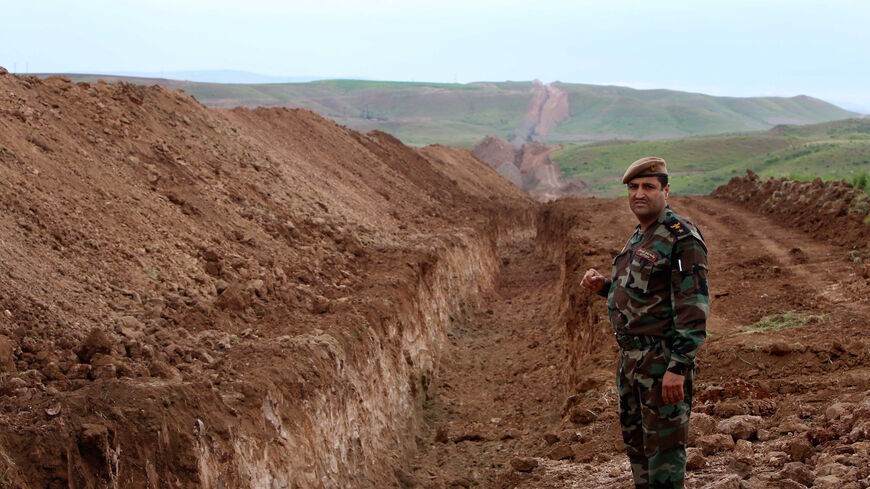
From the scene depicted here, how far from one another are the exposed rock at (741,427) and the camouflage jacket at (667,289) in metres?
2.01

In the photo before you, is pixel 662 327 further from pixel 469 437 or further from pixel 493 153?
pixel 493 153

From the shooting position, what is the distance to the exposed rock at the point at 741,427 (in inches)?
253

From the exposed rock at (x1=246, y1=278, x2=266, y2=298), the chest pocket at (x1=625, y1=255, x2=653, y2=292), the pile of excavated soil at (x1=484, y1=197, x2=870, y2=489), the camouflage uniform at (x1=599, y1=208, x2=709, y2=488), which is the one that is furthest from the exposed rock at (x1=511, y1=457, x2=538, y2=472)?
the exposed rock at (x1=246, y1=278, x2=266, y2=298)

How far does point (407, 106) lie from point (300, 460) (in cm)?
15085

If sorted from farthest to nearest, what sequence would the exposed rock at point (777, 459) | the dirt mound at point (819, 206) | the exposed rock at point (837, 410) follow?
the dirt mound at point (819, 206) → the exposed rock at point (837, 410) → the exposed rock at point (777, 459)

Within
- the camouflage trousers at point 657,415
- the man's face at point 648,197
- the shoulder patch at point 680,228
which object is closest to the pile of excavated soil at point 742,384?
the camouflage trousers at point 657,415

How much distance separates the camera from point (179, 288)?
9273 mm

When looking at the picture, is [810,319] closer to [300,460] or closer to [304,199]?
[300,460]

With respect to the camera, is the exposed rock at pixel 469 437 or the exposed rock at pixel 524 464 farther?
the exposed rock at pixel 469 437

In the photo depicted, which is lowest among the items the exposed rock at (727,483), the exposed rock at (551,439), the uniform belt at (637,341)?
the exposed rock at (551,439)

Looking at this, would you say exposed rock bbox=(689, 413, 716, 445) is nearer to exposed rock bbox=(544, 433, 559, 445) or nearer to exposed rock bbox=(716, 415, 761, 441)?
exposed rock bbox=(716, 415, 761, 441)

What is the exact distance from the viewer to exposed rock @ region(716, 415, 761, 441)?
6.42 m

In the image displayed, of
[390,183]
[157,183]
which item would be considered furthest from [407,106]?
[157,183]

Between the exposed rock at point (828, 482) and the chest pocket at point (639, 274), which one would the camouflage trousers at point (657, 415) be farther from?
the exposed rock at point (828, 482)
